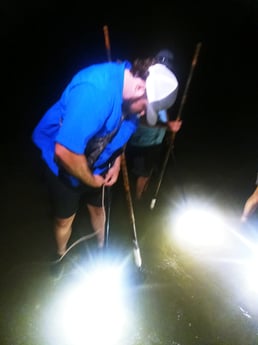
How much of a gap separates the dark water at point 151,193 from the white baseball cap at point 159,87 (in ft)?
7.27

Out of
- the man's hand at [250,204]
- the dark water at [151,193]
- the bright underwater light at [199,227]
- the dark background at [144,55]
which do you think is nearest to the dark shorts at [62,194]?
the dark water at [151,193]

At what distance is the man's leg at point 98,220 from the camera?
3547 millimetres

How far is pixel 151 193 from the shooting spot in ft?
17.0

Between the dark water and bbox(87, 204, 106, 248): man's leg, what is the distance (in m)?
0.28

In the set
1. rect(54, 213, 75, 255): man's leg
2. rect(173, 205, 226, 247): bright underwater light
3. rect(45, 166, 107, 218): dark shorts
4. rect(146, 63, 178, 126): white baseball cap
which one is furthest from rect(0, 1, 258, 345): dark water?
rect(146, 63, 178, 126): white baseball cap

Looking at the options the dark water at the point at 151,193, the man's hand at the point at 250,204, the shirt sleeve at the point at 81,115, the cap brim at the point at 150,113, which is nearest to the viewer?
the shirt sleeve at the point at 81,115

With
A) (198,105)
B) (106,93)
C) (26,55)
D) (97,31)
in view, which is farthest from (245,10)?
(106,93)

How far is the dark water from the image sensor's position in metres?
3.50

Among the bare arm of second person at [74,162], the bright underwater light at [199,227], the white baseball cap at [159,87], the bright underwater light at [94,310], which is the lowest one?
the bright underwater light at [94,310]

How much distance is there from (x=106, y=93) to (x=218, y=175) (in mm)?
4176

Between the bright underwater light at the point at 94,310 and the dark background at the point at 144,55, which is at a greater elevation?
the dark background at the point at 144,55

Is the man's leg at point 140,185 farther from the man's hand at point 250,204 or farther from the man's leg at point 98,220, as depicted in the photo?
the man's hand at point 250,204

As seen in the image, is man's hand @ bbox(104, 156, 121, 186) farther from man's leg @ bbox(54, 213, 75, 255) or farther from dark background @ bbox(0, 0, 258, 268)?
dark background @ bbox(0, 0, 258, 268)

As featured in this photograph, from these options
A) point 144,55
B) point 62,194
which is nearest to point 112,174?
point 62,194
